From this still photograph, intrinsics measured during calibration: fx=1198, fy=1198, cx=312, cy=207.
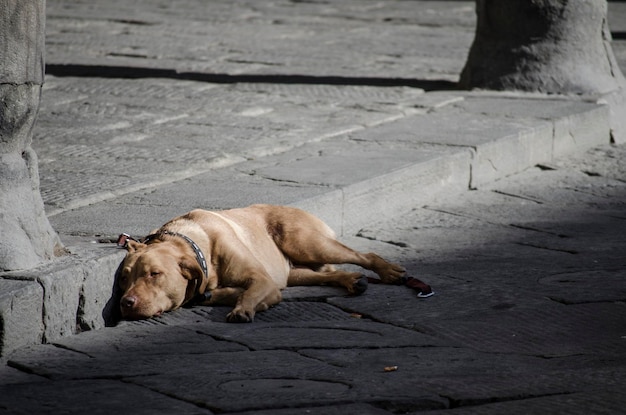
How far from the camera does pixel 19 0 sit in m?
3.79

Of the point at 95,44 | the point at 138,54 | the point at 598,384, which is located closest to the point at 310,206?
the point at 598,384

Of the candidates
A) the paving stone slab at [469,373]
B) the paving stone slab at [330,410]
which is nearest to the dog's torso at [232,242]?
the paving stone slab at [469,373]

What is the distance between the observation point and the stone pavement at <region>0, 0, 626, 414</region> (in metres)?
3.29

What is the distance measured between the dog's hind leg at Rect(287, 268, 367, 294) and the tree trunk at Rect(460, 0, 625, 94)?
355 centimetres

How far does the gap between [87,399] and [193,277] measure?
942 millimetres

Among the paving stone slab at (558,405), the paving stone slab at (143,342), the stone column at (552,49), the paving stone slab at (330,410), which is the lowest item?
the paving stone slab at (143,342)

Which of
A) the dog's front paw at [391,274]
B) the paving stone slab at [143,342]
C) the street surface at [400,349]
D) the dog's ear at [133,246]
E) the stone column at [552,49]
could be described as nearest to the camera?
the street surface at [400,349]

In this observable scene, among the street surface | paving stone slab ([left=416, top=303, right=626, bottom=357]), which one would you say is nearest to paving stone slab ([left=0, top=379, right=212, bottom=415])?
the street surface

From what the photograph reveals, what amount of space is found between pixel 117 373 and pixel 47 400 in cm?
29

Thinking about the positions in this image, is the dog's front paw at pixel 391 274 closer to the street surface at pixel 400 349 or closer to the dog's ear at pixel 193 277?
the street surface at pixel 400 349

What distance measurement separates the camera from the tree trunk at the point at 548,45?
7539 mm

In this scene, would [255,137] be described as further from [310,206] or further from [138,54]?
[138,54]

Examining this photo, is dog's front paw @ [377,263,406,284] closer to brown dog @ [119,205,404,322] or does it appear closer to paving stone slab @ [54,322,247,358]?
brown dog @ [119,205,404,322]

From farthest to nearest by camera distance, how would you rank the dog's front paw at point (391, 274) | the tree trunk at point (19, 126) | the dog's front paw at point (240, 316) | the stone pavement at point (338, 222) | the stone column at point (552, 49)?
the stone column at point (552, 49) → the dog's front paw at point (391, 274) → the dog's front paw at point (240, 316) → the tree trunk at point (19, 126) → the stone pavement at point (338, 222)
